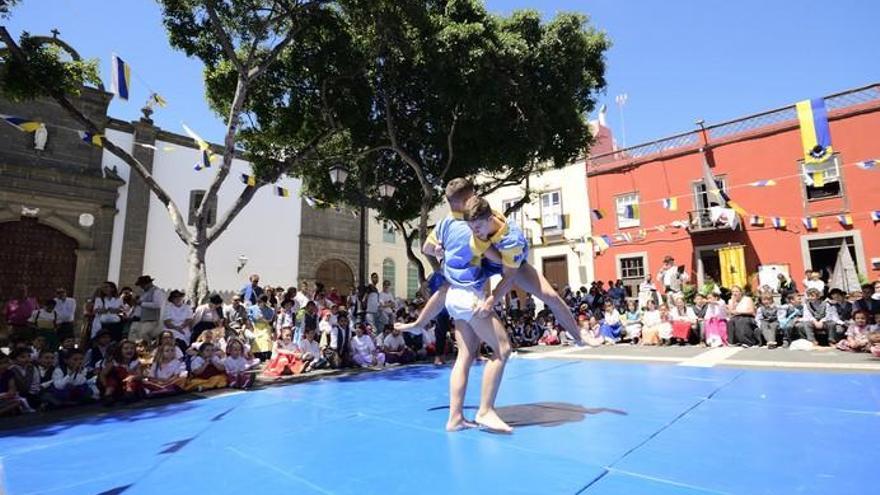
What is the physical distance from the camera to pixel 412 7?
916cm

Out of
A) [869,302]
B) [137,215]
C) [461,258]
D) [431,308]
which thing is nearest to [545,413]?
[431,308]

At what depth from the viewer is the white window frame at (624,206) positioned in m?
17.8

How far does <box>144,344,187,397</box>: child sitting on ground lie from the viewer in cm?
575

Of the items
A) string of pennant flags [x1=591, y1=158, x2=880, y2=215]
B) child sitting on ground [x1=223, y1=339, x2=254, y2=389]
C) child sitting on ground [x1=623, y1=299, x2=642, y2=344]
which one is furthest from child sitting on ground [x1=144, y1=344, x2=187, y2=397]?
string of pennant flags [x1=591, y1=158, x2=880, y2=215]

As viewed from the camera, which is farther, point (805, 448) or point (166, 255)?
point (166, 255)

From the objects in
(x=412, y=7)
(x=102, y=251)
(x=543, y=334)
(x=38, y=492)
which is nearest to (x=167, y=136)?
(x=102, y=251)

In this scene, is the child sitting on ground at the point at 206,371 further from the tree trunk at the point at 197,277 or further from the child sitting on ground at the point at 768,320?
the child sitting on ground at the point at 768,320

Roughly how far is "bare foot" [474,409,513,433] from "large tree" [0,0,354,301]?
20.8 ft

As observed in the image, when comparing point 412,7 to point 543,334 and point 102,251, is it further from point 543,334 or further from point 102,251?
point 102,251

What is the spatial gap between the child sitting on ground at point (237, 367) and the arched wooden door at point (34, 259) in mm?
11457

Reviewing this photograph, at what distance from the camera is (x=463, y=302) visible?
135 inches

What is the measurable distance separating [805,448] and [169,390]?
21.3 ft

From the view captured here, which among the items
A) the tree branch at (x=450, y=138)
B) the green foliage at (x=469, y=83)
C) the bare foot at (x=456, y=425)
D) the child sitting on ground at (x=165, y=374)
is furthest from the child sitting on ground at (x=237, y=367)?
the tree branch at (x=450, y=138)

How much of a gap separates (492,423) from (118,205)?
645 inches
